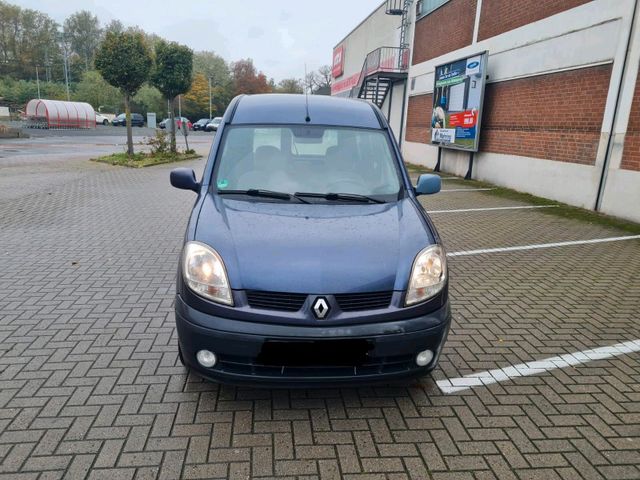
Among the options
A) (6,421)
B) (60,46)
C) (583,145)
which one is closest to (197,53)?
(60,46)

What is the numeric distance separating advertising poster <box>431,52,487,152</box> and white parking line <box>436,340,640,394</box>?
37.1ft

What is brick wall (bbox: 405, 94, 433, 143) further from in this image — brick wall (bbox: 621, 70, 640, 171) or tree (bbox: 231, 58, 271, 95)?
tree (bbox: 231, 58, 271, 95)

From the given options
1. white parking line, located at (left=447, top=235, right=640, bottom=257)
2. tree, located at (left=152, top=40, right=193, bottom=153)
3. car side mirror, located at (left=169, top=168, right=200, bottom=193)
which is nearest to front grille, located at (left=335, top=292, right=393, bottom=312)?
car side mirror, located at (left=169, top=168, right=200, bottom=193)

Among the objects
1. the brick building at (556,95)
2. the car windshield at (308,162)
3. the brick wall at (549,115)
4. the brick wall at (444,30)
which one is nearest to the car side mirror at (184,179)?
the car windshield at (308,162)

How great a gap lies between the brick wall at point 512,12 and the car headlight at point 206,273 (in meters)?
11.3

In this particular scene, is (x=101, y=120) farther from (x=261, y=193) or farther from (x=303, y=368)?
(x=303, y=368)

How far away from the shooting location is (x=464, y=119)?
15.0 metres

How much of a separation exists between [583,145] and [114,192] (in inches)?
429

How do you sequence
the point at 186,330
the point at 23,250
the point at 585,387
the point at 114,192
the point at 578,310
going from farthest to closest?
1. the point at 114,192
2. the point at 23,250
3. the point at 578,310
4. the point at 585,387
5. the point at 186,330

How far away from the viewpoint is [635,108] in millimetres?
9070

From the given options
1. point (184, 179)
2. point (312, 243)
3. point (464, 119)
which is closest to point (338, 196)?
point (312, 243)

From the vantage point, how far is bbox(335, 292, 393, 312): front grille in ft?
8.69

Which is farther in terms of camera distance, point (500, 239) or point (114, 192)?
point (114, 192)

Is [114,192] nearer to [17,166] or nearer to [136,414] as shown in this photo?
[17,166]
